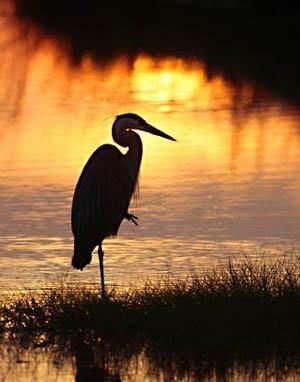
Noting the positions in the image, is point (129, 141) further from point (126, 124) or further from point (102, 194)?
point (102, 194)

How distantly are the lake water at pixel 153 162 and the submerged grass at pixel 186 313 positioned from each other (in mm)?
1312

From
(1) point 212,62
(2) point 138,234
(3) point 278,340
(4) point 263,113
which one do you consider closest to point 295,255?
(2) point 138,234

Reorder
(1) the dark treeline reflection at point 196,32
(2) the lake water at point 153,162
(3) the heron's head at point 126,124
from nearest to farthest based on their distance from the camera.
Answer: (3) the heron's head at point 126,124, (2) the lake water at point 153,162, (1) the dark treeline reflection at point 196,32

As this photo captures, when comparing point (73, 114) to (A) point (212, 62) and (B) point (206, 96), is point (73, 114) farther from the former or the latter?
(A) point (212, 62)

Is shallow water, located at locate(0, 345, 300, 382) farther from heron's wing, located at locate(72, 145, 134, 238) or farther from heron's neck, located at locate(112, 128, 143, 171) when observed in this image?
heron's neck, located at locate(112, 128, 143, 171)

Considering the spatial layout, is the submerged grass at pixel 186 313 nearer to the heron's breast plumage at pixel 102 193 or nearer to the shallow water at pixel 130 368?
the shallow water at pixel 130 368

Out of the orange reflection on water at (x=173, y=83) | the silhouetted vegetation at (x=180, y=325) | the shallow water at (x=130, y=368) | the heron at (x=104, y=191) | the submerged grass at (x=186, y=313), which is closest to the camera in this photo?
the shallow water at (x=130, y=368)

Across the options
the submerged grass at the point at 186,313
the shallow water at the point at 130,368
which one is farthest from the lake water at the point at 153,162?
the shallow water at the point at 130,368

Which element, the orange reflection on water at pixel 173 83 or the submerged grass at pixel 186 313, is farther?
the orange reflection on water at pixel 173 83

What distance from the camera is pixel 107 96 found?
72.5 ft

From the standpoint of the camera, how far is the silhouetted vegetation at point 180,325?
30.6 feet

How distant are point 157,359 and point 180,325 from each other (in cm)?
42

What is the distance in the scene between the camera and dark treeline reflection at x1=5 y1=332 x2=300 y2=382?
907cm

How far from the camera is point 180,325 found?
9.70 m
